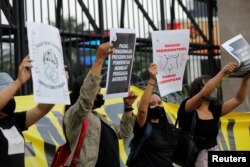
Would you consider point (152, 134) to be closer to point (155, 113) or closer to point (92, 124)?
point (155, 113)

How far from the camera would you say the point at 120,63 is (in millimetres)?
4727

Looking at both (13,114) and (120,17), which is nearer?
(13,114)

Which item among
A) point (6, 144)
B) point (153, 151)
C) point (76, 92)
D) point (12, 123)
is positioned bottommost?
point (153, 151)

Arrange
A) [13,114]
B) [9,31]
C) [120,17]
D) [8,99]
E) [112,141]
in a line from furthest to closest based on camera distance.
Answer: [120,17]
[9,31]
[112,141]
[13,114]
[8,99]

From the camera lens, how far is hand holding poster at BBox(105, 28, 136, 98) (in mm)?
4637

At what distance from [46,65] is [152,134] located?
1287mm

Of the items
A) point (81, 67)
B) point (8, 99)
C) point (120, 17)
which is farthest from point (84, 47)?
point (8, 99)

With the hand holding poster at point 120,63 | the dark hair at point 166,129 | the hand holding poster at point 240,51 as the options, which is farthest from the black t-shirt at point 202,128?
the hand holding poster at point 120,63

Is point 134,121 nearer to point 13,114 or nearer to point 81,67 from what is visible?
point 13,114

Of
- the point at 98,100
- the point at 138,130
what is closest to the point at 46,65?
the point at 98,100

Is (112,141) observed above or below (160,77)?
below

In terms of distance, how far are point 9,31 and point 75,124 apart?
2.66m

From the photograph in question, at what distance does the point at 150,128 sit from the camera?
5.08 meters

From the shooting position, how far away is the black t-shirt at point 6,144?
3939mm
